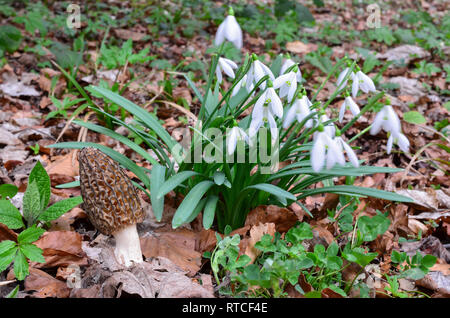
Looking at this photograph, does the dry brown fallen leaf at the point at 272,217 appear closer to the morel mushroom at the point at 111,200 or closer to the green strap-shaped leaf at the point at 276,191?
the green strap-shaped leaf at the point at 276,191

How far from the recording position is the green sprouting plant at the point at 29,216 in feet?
5.10

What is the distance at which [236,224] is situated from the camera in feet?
6.69

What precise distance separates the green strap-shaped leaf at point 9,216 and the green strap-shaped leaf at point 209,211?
0.83 meters

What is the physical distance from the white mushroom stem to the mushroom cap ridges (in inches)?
1.7

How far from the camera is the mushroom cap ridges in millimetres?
1663

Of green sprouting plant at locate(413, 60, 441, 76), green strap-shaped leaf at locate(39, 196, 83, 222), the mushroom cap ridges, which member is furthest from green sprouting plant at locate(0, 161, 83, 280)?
green sprouting plant at locate(413, 60, 441, 76)

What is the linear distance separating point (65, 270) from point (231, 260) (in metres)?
0.76

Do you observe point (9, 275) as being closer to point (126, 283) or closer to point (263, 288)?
point (126, 283)

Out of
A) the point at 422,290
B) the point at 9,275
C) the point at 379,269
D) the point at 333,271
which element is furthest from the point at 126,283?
the point at 422,290

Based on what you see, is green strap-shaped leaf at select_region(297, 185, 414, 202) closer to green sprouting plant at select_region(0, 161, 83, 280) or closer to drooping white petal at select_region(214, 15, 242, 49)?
drooping white petal at select_region(214, 15, 242, 49)

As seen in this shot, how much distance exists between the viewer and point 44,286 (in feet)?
5.33

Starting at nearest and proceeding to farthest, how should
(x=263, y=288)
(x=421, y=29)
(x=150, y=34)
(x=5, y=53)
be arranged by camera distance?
1. (x=263, y=288)
2. (x=5, y=53)
3. (x=150, y=34)
4. (x=421, y=29)

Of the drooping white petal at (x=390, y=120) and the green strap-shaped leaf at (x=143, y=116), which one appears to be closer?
the drooping white petal at (x=390, y=120)

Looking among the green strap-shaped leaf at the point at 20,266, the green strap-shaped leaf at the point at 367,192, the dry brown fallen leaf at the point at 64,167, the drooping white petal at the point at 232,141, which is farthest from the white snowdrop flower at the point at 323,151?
the dry brown fallen leaf at the point at 64,167
